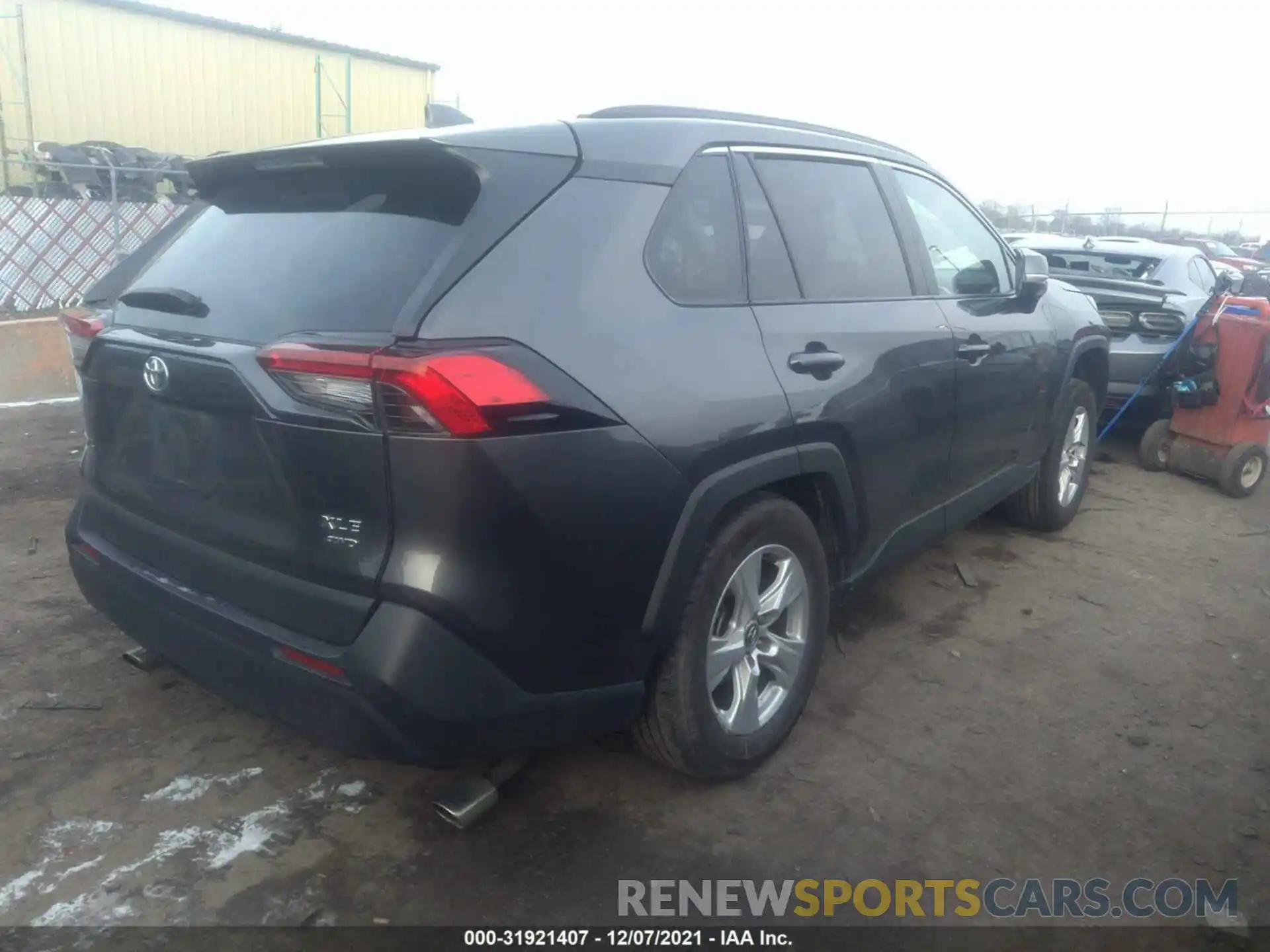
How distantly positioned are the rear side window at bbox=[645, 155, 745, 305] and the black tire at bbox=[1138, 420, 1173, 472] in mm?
4953

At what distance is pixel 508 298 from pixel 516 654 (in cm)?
79

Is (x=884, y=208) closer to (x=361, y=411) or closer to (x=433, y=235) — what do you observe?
(x=433, y=235)

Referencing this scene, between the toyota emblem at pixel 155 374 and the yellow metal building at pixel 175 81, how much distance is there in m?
12.6

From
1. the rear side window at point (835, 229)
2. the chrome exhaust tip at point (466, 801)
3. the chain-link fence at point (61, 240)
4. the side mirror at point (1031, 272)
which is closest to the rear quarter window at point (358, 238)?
the rear side window at point (835, 229)

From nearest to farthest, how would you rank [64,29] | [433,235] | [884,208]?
1. [433,235]
2. [884,208]
3. [64,29]

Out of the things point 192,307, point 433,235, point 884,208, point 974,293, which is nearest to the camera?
point 433,235

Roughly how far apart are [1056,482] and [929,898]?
3025mm

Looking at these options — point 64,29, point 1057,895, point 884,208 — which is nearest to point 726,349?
point 884,208

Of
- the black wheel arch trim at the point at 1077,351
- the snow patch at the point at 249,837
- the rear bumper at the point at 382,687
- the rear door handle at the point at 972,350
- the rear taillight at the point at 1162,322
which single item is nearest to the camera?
the rear bumper at the point at 382,687

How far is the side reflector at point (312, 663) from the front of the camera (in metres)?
2.07

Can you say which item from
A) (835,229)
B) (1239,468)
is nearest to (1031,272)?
(835,229)

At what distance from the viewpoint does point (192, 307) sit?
240 cm

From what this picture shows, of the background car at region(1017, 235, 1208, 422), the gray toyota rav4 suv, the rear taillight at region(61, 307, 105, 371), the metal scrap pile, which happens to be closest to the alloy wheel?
the gray toyota rav4 suv

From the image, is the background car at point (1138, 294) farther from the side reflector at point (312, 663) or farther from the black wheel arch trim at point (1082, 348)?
the side reflector at point (312, 663)
